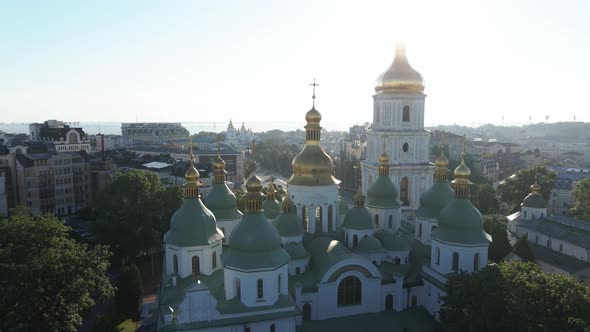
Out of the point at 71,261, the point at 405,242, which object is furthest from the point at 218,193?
the point at 405,242

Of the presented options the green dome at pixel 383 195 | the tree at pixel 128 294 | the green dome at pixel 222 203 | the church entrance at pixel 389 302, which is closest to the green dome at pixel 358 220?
the green dome at pixel 383 195

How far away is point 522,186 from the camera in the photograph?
66562mm

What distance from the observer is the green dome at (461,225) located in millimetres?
27812

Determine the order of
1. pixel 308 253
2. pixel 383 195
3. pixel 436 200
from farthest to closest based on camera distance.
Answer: pixel 383 195
pixel 436 200
pixel 308 253

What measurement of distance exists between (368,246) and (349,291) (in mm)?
3598

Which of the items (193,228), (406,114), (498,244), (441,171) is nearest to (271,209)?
(193,228)

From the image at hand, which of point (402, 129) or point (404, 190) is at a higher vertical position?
point (402, 129)

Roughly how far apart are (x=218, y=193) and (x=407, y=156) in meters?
20.1

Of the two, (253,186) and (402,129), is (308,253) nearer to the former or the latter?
(253,186)

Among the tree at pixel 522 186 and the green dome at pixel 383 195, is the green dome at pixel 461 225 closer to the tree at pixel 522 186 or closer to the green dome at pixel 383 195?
the green dome at pixel 383 195

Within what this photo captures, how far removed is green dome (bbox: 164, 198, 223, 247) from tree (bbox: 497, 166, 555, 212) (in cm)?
5023

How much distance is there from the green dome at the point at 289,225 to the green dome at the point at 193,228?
12.9 ft

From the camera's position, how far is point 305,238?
31.7 meters

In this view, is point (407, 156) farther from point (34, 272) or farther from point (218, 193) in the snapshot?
point (34, 272)
